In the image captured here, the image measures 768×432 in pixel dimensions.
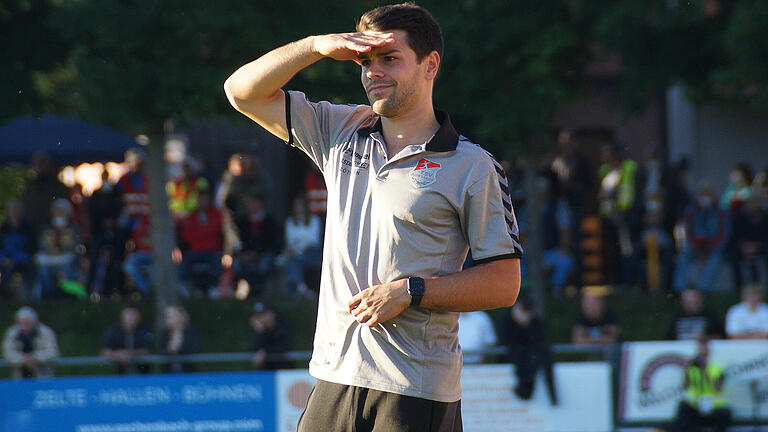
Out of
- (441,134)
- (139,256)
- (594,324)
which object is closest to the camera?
(441,134)

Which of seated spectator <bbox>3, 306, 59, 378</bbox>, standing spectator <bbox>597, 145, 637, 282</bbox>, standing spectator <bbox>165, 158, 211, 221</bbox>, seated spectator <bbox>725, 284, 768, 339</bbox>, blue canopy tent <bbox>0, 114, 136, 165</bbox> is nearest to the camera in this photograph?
seated spectator <bbox>3, 306, 59, 378</bbox>

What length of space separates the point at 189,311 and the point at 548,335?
4876 mm

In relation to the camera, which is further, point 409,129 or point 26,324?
point 26,324

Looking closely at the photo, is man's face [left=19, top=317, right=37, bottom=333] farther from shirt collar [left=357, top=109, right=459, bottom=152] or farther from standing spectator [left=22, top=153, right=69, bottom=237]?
shirt collar [left=357, top=109, right=459, bottom=152]

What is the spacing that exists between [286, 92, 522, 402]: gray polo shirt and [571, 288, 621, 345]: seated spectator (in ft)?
29.5

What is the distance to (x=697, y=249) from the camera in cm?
1524

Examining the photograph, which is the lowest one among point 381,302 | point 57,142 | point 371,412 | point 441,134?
point 371,412

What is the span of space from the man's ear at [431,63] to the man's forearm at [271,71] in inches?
13.7

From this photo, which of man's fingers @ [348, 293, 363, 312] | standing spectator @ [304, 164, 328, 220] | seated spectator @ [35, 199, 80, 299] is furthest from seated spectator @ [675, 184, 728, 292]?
man's fingers @ [348, 293, 363, 312]

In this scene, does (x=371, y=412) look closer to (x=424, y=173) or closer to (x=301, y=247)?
(x=424, y=173)

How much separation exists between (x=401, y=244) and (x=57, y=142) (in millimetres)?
A: 11700

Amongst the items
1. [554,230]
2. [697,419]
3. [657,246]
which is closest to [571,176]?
[554,230]

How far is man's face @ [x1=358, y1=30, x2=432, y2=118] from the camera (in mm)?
3438

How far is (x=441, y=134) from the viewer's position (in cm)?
354
